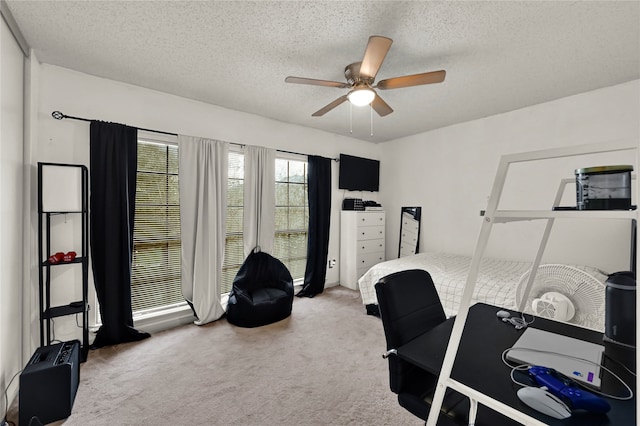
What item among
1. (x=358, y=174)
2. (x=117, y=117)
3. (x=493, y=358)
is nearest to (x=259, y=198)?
(x=117, y=117)

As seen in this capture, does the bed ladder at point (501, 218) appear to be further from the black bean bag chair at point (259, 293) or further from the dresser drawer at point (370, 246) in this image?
the dresser drawer at point (370, 246)

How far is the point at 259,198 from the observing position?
11.6ft

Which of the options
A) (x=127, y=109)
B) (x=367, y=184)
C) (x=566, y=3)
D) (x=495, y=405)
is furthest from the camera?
(x=367, y=184)

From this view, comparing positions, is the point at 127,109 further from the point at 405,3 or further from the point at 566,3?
the point at 566,3

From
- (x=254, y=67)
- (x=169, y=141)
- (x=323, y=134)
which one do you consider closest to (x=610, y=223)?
(x=323, y=134)

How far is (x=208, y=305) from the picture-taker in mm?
3074

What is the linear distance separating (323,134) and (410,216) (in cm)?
192

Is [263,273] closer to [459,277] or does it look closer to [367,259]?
[367,259]

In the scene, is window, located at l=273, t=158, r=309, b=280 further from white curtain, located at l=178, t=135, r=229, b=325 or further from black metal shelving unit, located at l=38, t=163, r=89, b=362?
black metal shelving unit, located at l=38, t=163, r=89, b=362

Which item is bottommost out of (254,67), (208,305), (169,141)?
(208,305)

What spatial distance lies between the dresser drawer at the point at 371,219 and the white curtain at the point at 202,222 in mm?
2064

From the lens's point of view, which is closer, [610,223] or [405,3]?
[405,3]

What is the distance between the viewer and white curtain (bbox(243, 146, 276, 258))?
11.3 feet

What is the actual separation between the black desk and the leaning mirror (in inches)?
114
